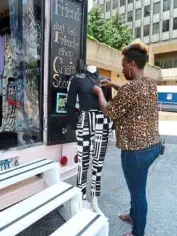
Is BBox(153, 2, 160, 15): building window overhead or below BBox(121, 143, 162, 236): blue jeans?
overhead

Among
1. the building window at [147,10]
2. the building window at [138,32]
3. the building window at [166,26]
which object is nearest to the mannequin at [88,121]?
the building window at [166,26]

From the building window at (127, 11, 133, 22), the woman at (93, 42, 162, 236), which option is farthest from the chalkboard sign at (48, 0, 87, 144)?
the building window at (127, 11, 133, 22)

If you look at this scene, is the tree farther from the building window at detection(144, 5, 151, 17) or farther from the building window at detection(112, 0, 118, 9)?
the building window at detection(112, 0, 118, 9)

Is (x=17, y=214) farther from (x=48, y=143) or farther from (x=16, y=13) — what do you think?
(x=16, y=13)

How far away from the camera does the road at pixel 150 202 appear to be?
2578 mm

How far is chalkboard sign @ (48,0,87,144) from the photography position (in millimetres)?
2598

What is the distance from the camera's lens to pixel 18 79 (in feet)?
9.82

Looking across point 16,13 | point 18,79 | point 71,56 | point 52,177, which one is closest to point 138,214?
point 52,177

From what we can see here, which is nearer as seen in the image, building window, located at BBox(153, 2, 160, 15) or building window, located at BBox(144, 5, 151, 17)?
building window, located at BBox(153, 2, 160, 15)

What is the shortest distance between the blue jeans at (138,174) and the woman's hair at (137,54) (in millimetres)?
616

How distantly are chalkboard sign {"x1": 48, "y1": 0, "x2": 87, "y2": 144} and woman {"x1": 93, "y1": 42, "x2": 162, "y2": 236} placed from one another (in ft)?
1.98

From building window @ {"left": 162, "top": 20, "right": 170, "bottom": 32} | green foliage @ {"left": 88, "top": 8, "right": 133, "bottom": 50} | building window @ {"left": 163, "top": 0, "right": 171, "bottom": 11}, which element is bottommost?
green foliage @ {"left": 88, "top": 8, "right": 133, "bottom": 50}

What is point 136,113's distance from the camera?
2.08 metres

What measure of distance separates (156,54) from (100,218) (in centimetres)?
3333
